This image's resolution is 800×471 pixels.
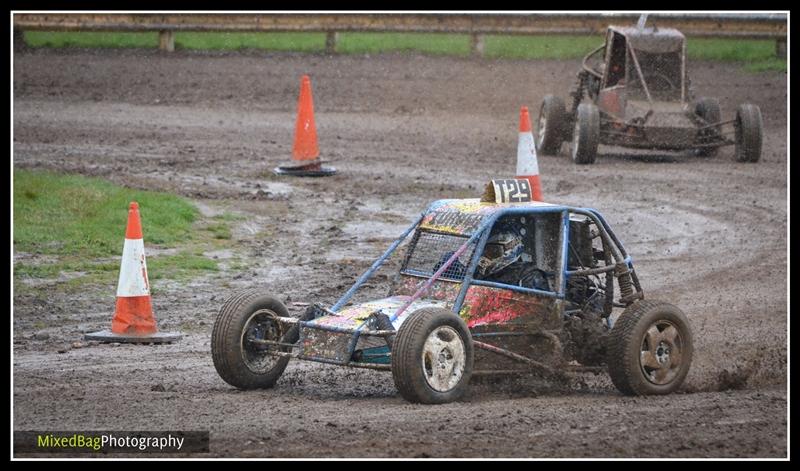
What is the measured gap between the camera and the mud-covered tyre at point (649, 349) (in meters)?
7.91

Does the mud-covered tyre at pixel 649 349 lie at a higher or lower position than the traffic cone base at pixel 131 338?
higher

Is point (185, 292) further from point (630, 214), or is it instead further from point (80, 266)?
point (630, 214)

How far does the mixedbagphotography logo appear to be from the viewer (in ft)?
21.2

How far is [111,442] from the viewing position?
6.62 meters

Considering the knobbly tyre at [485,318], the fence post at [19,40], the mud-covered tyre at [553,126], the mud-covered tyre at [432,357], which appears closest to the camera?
the mud-covered tyre at [432,357]

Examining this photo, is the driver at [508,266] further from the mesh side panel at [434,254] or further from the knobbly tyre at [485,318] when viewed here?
the mesh side panel at [434,254]

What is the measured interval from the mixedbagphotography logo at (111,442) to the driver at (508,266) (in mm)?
2219

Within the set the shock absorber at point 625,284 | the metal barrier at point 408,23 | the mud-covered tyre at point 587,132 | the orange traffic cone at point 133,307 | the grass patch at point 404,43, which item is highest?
the metal barrier at point 408,23

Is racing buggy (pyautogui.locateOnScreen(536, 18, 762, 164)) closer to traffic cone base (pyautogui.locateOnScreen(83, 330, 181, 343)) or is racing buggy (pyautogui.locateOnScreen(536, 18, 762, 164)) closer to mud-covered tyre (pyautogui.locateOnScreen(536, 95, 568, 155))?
mud-covered tyre (pyautogui.locateOnScreen(536, 95, 568, 155))

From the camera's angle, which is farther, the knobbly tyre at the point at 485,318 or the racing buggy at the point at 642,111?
the racing buggy at the point at 642,111

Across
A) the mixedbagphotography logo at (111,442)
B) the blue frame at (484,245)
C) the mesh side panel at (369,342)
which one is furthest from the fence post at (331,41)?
the mixedbagphotography logo at (111,442)

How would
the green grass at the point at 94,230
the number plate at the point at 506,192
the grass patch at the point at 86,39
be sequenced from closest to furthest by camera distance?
1. the number plate at the point at 506,192
2. the green grass at the point at 94,230
3. the grass patch at the point at 86,39

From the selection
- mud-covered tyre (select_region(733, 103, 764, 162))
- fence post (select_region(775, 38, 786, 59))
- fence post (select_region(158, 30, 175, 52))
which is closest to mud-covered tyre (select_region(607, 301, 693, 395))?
mud-covered tyre (select_region(733, 103, 764, 162))

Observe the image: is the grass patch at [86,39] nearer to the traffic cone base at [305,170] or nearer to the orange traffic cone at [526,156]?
the traffic cone base at [305,170]
